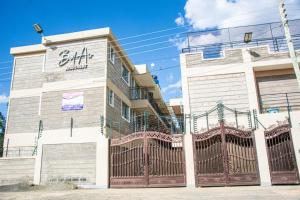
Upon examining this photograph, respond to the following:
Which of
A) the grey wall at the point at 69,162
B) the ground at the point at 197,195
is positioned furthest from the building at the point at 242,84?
the grey wall at the point at 69,162

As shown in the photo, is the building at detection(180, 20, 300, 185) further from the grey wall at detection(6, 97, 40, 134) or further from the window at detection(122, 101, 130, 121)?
the grey wall at detection(6, 97, 40, 134)

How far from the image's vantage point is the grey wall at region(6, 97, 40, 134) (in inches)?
698

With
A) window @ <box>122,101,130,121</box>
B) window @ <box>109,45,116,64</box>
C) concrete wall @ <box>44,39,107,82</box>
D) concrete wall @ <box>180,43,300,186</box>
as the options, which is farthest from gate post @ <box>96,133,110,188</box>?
window @ <box>122,101,130,121</box>

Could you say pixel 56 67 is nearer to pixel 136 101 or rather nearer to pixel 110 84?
pixel 110 84

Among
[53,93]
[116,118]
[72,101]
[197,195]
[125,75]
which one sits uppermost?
[125,75]

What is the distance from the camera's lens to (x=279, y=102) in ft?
50.8

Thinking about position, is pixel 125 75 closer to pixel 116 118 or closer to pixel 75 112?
pixel 116 118

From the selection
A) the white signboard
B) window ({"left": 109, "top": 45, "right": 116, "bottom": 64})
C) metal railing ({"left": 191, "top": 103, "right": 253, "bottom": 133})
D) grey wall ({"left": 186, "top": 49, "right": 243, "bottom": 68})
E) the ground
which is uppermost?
window ({"left": 109, "top": 45, "right": 116, "bottom": 64})

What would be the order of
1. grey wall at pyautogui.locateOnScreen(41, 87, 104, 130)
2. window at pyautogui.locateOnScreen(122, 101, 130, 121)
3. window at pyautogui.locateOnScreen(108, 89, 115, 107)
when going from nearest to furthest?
grey wall at pyautogui.locateOnScreen(41, 87, 104, 130)
window at pyautogui.locateOnScreen(108, 89, 115, 107)
window at pyautogui.locateOnScreen(122, 101, 130, 121)

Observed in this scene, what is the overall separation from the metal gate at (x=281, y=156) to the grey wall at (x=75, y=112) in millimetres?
9074

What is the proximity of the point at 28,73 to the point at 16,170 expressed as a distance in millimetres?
7184

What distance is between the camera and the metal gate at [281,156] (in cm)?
1108

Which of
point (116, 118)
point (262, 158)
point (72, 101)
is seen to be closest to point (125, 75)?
point (116, 118)

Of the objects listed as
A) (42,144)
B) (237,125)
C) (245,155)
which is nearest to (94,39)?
(42,144)
